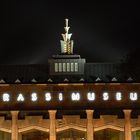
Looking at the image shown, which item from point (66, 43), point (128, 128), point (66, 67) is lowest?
point (128, 128)

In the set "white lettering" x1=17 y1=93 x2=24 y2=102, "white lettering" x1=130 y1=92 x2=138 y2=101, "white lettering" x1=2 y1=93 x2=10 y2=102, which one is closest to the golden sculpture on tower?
"white lettering" x1=17 y1=93 x2=24 y2=102

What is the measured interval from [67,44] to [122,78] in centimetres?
808

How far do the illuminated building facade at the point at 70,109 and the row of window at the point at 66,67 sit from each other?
616cm

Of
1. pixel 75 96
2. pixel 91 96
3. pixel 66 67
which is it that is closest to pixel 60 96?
pixel 75 96

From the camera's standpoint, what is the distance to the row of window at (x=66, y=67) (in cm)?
6250

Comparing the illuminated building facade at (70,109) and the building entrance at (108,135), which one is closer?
the illuminated building facade at (70,109)

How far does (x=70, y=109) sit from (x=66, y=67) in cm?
837

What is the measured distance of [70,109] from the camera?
55.2 m

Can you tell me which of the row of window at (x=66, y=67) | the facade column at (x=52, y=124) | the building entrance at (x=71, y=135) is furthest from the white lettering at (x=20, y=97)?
the row of window at (x=66, y=67)

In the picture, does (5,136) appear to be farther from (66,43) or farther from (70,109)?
(66,43)

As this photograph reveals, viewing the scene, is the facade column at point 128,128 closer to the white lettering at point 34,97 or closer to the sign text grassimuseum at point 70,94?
the sign text grassimuseum at point 70,94

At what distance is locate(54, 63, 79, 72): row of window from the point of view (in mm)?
62500

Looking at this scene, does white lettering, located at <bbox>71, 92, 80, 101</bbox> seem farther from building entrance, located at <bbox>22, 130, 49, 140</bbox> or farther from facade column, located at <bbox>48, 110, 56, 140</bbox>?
building entrance, located at <bbox>22, 130, 49, 140</bbox>

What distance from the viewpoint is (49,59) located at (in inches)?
2486
